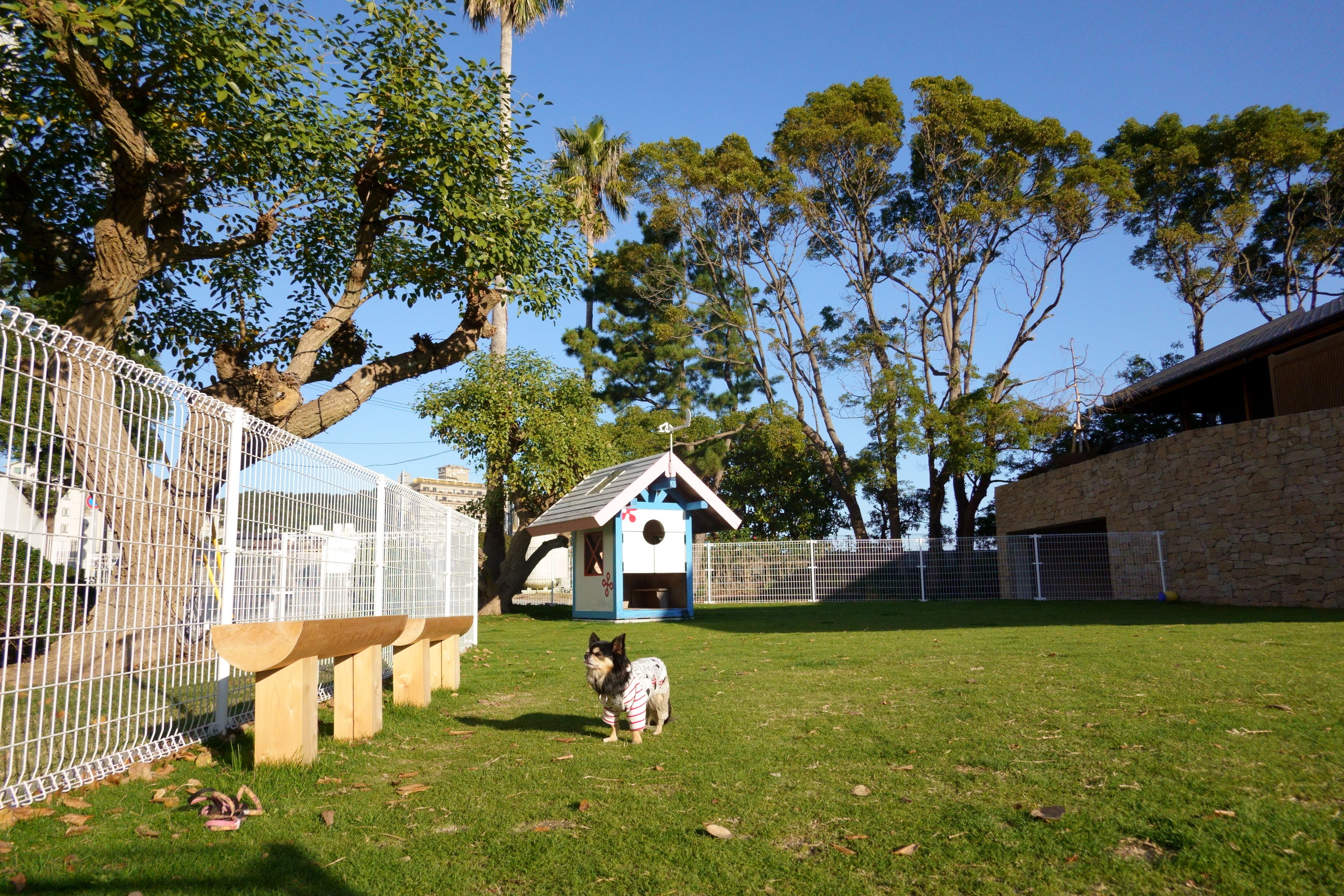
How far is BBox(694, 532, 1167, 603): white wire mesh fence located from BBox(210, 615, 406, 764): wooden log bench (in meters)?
19.6

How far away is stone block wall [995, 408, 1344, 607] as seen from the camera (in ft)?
53.3

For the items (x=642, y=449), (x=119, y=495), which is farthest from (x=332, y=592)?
(x=642, y=449)

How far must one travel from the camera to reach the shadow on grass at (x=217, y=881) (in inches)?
113

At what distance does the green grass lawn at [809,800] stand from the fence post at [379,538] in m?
1.06

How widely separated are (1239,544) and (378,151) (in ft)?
60.2

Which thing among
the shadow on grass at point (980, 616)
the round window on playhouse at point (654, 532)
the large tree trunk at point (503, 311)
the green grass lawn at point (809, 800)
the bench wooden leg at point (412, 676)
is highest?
the large tree trunk at point (503, 311)

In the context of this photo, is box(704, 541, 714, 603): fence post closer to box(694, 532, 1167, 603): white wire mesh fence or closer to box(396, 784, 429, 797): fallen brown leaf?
box(694, 532, 1167, 603): white wire mesh fence

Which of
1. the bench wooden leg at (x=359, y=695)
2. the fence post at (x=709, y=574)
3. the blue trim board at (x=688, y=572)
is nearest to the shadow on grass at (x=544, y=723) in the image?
the bench wooden leg at (x=359, y=695)

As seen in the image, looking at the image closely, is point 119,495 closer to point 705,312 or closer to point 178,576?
point 178,576

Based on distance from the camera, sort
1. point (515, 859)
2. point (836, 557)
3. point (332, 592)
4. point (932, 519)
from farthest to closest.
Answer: point (932, 519), point (836, 557), point (332, 592), point (515, 859)

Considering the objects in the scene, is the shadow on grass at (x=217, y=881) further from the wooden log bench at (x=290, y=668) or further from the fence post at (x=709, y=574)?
the fence post at (x=709, y=574)

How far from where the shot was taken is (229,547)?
5.07 metres

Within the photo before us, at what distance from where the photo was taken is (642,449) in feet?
95.0

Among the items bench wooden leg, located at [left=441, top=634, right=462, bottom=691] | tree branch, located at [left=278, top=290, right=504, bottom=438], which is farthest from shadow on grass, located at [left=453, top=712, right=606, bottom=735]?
tree branch, located at [left=278, top=290, right=504, bottom=438]
